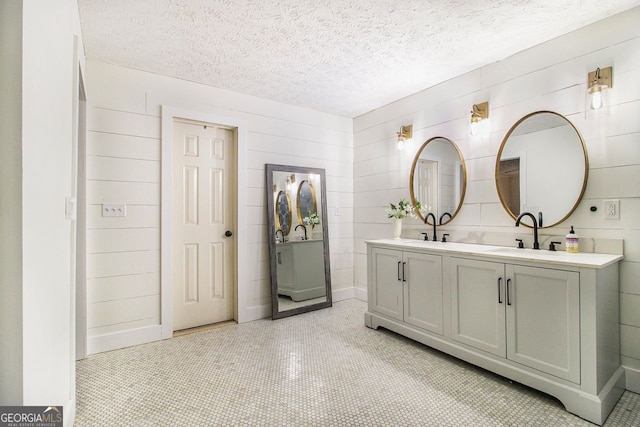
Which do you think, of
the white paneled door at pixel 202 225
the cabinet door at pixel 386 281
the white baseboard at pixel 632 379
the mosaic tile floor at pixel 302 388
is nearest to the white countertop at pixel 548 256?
the cabinet door at pixel 386 281

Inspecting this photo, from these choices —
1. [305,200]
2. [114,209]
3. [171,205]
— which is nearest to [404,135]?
[305,200]

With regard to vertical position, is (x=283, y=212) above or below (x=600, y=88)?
below

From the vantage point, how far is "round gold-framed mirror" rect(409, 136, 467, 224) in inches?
120

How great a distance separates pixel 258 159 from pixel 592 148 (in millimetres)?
2920

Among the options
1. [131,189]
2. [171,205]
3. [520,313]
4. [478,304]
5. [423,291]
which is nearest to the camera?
[520,313]

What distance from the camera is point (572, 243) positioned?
2.20 meters

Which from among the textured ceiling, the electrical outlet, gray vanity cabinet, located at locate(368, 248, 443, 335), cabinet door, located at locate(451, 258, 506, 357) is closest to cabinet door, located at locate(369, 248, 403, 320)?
gray vanity cabinet, located at locate(368, 248, 443, 335)

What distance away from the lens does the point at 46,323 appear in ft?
3.93

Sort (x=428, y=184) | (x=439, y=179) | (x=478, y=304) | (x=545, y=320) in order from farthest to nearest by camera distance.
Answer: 1. (x=428, y=184)
2. (x=439, y=179)
3. (x=478, y=304)
4. (x=545, y=320)

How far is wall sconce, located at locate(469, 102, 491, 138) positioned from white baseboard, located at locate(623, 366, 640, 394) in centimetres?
196

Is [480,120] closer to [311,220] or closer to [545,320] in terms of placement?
[545,320]

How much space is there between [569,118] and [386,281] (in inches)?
76.9

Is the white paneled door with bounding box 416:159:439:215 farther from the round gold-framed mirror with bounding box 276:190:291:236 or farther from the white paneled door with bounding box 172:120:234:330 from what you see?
the white paneled door with bounding box 172:120:234:330

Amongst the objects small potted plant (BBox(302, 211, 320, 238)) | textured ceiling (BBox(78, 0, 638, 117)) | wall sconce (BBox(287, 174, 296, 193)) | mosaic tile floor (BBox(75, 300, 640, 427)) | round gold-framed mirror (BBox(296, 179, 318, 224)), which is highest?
textured ceiling (BBox(78, 0, 638, 117))
